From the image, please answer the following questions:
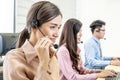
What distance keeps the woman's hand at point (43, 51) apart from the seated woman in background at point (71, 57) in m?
0.73

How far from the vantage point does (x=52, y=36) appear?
1077mm

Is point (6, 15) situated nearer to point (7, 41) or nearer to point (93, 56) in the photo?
point (7, 41)

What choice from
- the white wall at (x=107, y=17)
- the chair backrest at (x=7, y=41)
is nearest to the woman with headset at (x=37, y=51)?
the chair backrest at (x=7, y=41)

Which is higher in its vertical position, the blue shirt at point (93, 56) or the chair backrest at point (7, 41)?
the chair backrest at point (7, 41)

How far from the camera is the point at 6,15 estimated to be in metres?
3.35

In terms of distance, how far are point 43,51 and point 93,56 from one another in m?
1.62

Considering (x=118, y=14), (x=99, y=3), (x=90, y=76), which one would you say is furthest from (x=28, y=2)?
(x=90, y=76)

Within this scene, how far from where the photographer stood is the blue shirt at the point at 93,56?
2475 mm

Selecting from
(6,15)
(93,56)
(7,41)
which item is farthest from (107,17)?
(7,41)

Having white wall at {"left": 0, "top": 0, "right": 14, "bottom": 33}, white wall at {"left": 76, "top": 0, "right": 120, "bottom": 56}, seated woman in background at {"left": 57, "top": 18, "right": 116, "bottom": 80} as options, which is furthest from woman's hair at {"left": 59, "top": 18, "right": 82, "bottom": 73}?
white wall at {"left": 76, "top": 0, "right": 120, "bottom": 56}

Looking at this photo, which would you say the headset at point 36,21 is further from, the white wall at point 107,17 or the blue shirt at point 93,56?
the white wall at point 107,17

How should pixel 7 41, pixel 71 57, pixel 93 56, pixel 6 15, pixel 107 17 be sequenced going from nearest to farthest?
pixel 71 57 < pixel 7 41 < pixel 93 56 < pixel 6 15 < pixel 107 17

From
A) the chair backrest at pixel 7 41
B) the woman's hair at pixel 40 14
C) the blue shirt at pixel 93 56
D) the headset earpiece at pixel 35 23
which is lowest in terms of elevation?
the blue shirt at pixel 93 56

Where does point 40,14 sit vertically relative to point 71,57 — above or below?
above
